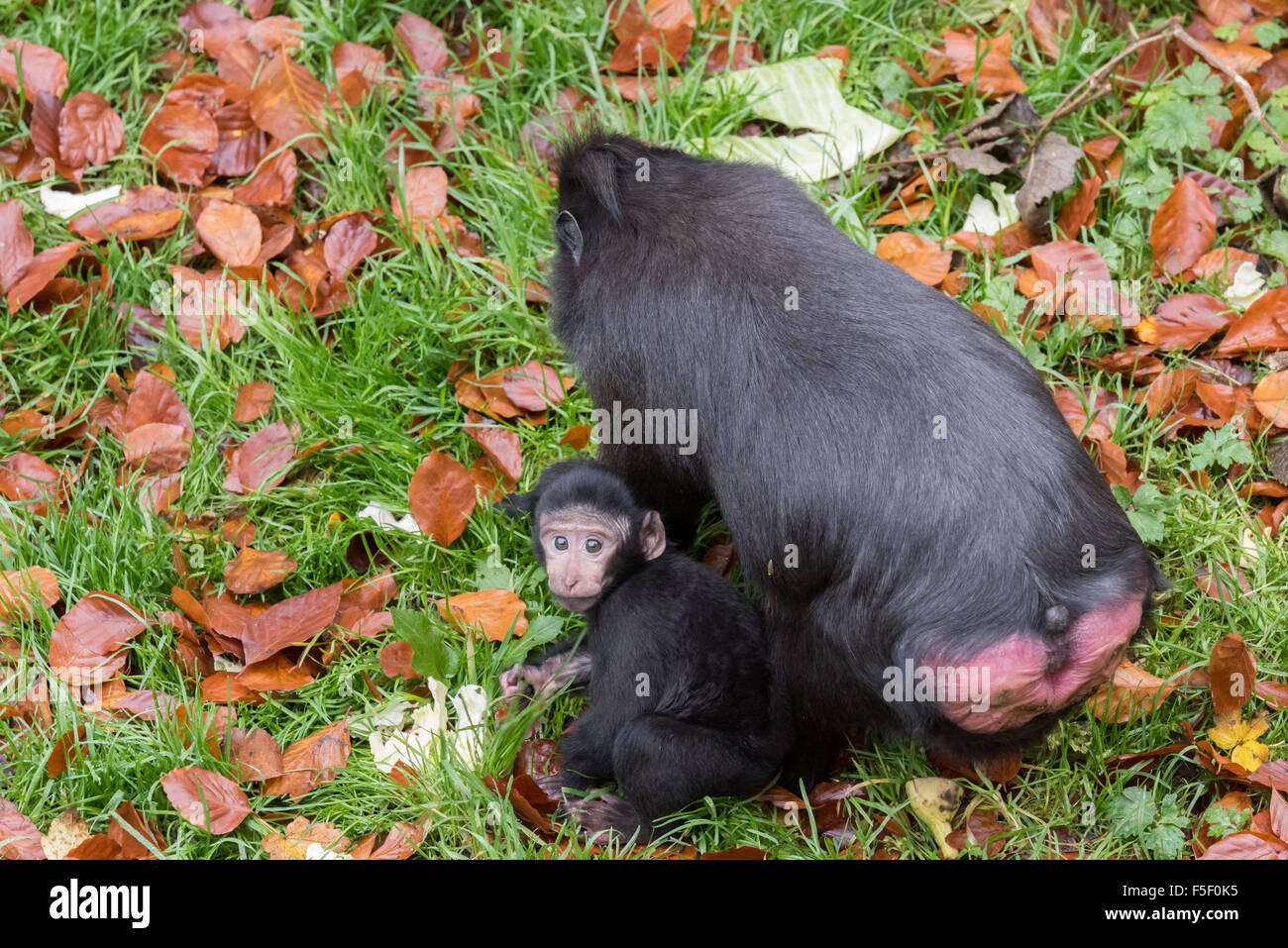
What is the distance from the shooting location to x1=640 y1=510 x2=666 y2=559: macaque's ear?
162 inches

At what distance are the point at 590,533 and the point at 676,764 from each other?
75 centimetres

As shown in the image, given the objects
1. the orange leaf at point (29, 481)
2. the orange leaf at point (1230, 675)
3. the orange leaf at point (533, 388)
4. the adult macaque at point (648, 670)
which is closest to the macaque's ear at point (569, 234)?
the adult macaque at point (648, 670)

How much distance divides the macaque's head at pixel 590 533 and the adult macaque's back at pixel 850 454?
197 mm

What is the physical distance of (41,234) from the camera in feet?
18.3

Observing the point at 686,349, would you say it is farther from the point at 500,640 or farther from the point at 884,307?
the point at 500,640

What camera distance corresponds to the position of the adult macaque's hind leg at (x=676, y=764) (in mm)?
3898

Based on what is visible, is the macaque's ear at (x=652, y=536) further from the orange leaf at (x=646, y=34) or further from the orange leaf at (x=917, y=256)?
the orange leaf at (x=646, y=34)

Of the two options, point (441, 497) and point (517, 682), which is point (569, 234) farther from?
point (517, 682)

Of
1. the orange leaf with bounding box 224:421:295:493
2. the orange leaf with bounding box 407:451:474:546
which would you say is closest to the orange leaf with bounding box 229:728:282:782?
the orange leaf with bounding box 407:451:474:546

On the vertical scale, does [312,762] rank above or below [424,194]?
below

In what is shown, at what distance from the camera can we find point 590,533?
160 inches

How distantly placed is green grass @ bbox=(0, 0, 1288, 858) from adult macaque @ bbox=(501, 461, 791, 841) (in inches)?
8.8

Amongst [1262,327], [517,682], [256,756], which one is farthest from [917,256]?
[256,756]

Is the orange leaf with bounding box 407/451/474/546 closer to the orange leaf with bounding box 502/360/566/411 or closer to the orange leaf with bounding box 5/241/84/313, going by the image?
the orange leaf with bounding box 502/360/566/411
